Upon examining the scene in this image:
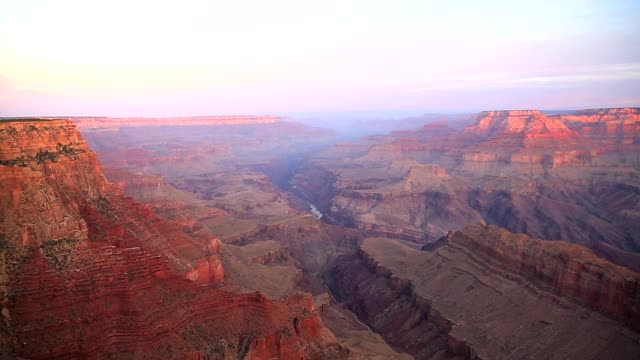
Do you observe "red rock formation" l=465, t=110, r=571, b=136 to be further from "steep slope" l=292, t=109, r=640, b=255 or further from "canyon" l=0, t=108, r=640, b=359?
"canyon" l=0, t=108, r=640, b=359

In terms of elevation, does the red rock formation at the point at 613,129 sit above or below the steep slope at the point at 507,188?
above

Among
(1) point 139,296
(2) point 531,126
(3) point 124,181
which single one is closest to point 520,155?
(2) point 531,126

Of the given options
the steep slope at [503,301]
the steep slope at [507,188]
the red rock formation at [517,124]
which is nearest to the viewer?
the steep slope at [503,301]

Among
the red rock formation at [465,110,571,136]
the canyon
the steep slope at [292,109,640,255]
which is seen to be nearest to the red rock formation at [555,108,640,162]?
the steep slope at [292,109,640,255]

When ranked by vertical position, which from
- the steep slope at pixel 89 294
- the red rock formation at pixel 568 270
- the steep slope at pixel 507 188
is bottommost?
the steep slope at pixel 507 188

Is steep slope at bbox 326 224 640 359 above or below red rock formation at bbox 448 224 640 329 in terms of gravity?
below

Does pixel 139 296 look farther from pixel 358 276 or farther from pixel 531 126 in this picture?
pixel 531 126

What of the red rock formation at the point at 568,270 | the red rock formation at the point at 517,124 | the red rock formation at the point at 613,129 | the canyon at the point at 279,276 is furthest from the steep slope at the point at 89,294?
the red rock formation at the point at 613,129

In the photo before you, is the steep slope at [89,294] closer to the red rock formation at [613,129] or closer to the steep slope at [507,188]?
the steep slope at [507,188]

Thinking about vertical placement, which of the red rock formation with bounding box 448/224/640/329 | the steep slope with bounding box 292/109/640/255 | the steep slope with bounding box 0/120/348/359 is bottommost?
the steep slope with bounding box 292/109/640/255
